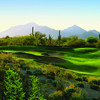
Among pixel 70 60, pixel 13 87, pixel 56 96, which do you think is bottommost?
pixel 70 60

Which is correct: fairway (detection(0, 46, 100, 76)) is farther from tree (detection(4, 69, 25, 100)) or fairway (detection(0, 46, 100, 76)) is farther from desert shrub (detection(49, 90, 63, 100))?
tree (detection(4, 69, 25, 100))

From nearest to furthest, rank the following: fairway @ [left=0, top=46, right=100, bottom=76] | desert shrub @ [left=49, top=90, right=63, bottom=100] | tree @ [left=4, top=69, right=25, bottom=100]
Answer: tree @ [left=4, top=69, right=25, bottom=100] → desert shrub @ [left=49, top=90, right=63, bottom=100] → fairway @ [left=0, top=46, right=100, bottom=76]

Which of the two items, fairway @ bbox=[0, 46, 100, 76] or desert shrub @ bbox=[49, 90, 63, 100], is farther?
fairway @ bbox=[0, 46, 100, 76]

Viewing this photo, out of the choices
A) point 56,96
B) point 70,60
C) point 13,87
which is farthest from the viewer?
point 70,60

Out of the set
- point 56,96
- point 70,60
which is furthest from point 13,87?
point 70,60

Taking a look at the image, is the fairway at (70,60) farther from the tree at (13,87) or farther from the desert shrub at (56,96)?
the tree at (13,87)

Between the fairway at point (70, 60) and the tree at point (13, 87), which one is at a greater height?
the tree at point (13, 87)

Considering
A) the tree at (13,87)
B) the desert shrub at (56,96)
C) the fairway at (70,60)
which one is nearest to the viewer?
the tree at (13,87)

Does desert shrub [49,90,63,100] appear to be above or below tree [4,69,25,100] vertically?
below

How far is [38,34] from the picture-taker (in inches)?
2862

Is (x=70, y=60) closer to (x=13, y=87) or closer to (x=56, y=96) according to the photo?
(x=56, y=96)

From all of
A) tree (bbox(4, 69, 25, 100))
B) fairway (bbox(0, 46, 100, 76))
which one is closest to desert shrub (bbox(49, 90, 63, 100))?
tree (bbox(4, 69, 25, 100))

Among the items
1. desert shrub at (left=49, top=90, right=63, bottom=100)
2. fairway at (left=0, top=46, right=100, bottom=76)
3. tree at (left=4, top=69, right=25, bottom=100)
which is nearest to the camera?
tree at (left=4, top=69, right=25, bottom=100)

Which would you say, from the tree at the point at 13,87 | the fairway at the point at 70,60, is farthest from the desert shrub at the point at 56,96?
the fairway at the point at 70,60
